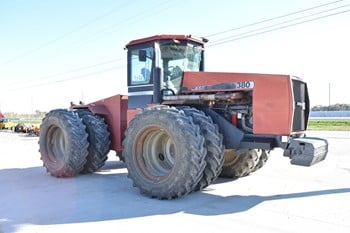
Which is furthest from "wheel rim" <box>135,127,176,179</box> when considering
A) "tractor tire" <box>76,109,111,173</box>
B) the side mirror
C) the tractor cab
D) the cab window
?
"tractor tire" <box>76,109,111,173</box>

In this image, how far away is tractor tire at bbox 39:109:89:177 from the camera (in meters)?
8.06

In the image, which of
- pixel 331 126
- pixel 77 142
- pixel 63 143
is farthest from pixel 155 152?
pixel 331 126

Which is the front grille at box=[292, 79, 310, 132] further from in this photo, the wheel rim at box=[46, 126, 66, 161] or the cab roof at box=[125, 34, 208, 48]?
the wheel rim at box=[46, 126, 66, 161]

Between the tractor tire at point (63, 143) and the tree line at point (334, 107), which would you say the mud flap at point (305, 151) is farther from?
the tree line at point (334, 107)

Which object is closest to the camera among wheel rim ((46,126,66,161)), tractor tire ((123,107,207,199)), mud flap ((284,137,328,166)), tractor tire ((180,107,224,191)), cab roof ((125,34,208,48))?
mud flap ((284,137,328,166))

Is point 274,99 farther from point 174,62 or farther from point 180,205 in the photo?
point 174,62

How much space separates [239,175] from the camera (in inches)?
312

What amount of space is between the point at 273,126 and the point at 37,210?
12.9 ft

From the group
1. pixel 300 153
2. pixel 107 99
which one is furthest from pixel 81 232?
pixel 107 99

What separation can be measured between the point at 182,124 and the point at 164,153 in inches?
46.9

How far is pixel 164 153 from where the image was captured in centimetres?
694

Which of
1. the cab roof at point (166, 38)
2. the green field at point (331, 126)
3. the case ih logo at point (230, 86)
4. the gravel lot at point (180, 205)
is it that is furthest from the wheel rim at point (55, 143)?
the green field at point (331, 126)

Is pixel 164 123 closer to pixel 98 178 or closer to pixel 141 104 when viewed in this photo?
pixel 141 104

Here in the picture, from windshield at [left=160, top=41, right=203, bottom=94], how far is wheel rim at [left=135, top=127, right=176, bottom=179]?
45.6 inches
